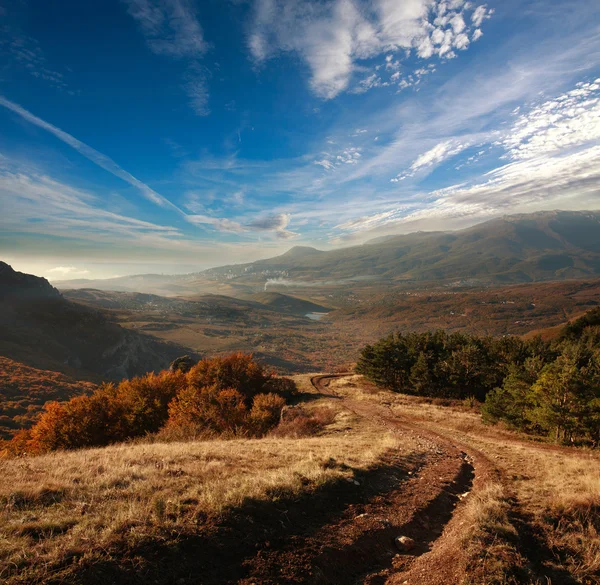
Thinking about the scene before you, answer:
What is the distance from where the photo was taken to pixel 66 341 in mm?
145375

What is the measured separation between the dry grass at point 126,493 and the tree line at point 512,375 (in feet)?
65.9

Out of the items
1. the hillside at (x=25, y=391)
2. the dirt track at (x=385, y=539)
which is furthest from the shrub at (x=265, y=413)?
the hillside at (x=25, y=391)

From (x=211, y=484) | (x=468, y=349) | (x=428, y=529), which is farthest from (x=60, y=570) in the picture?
(x=468, y=349)

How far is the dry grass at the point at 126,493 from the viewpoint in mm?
5883

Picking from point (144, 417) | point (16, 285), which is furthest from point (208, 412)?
point (16, 285)

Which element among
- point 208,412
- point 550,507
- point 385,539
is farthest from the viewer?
point 208,412

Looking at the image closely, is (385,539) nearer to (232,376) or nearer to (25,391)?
(232,376)

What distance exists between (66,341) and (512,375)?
180 m

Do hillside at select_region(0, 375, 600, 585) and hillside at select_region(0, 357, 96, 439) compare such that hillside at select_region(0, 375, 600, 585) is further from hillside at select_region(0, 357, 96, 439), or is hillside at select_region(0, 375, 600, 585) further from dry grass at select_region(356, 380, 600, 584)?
hillside at select_region(0, 357, 96, 439)

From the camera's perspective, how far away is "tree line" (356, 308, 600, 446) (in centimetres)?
2366

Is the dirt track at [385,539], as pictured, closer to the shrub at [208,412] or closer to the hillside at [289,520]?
the hillside at [289,520]

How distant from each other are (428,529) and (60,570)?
9.71m

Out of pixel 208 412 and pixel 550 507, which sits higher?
pixel 550 507

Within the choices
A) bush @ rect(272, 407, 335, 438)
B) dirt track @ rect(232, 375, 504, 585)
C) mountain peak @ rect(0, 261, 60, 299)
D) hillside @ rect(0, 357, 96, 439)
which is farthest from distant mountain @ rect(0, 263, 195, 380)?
dirt track @ rect(232, 375, 504, 585)
